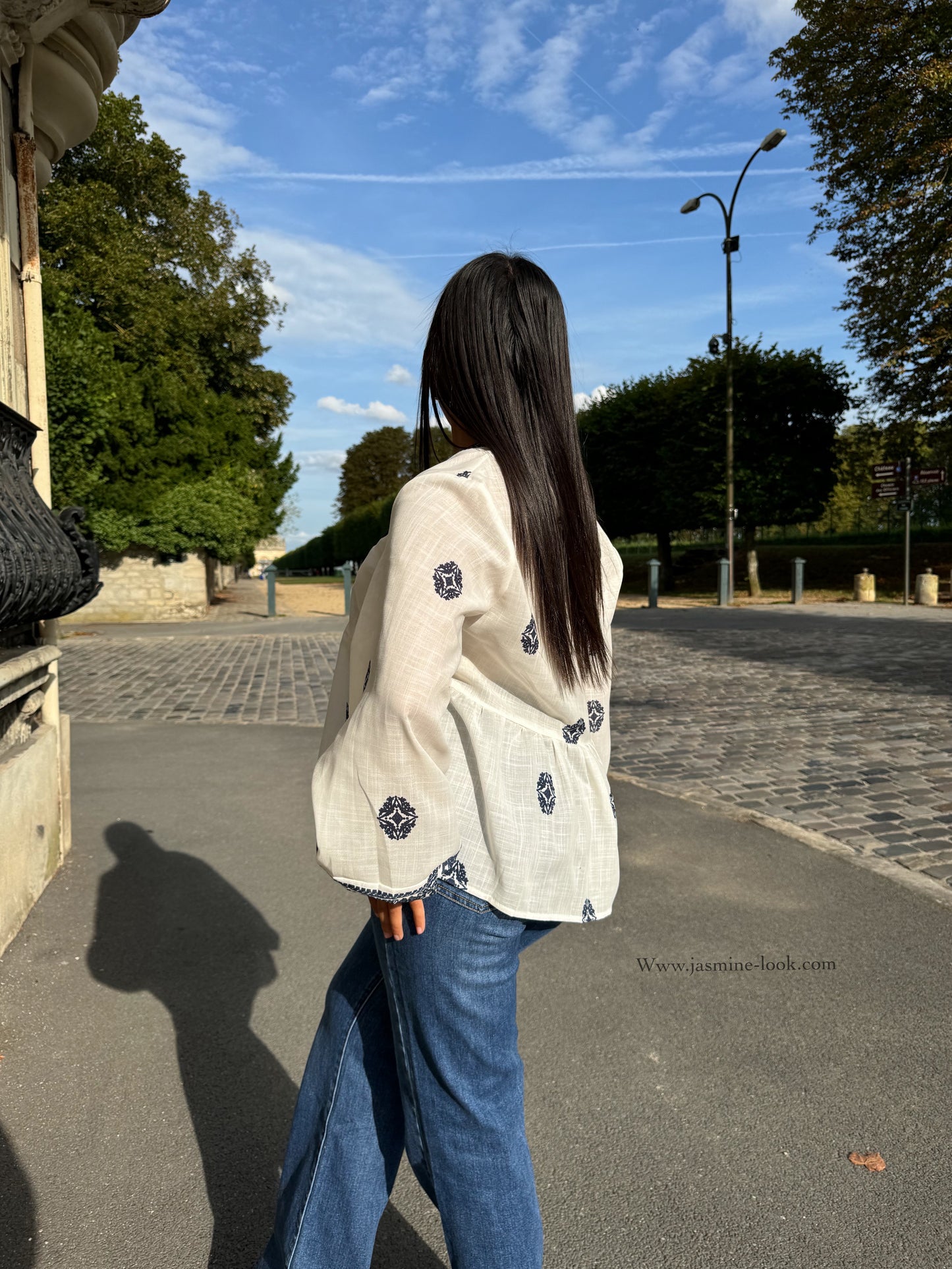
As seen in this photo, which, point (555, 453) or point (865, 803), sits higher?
point (555, 453)

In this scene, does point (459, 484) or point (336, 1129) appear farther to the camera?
point (336, 1129)

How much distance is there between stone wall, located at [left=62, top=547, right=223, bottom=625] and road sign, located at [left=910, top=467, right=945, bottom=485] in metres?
16.7

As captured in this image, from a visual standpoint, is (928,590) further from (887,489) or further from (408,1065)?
(408,1065)

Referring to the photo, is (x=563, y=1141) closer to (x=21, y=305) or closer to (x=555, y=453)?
(x=555, y=453)

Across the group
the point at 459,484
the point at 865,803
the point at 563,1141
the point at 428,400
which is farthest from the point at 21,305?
the point at 865,803

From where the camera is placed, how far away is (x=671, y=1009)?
3.22 m

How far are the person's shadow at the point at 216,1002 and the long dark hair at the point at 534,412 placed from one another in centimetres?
148

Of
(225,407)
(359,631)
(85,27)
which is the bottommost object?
(359,631)

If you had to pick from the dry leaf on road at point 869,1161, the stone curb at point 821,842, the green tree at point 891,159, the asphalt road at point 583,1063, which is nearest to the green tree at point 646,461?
the green tree at point 891,159

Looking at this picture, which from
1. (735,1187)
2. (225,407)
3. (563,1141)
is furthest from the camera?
(225,407)

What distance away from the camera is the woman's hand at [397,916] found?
1.50m

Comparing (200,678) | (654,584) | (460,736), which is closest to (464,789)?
(460,736)

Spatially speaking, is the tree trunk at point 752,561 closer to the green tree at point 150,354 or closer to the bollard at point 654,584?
the bollard at point 654,584

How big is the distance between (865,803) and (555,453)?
4.77m
